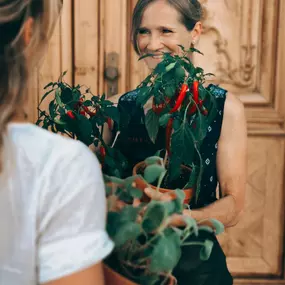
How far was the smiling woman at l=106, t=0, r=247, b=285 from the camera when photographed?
115 centimetres

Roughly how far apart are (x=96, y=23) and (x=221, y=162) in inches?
37.8

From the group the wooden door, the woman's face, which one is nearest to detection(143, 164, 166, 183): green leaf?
the woman's face

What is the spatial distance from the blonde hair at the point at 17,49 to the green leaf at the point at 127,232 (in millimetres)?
186

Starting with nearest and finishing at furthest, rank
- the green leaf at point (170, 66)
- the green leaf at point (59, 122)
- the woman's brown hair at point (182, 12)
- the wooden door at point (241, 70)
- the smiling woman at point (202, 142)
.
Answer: the green leaf at point (170, 66)
the green leaf at point (59, 122)
the smiling woman at point (202, 142)
the woman's brown hair at point (182, 12)
the wooden door at point (241, 70)

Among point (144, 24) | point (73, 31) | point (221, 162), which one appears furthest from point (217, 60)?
point (221, 162)

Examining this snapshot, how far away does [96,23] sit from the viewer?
6.54 ft

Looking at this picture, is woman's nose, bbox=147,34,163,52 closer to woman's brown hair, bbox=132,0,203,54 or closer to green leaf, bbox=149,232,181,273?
woman's brown hair, bbox=132,0,203,54

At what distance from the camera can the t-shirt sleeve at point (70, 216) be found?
585mm

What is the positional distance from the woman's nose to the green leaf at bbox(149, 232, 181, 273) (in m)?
0.79

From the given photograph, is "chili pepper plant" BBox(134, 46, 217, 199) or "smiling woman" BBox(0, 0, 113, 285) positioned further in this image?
"chili pepper plant" BBox(134, 46, 217, 199)

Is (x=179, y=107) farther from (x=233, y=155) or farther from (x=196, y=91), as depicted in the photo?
(x=233, y=155)

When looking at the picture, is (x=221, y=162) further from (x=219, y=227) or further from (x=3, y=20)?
(x=3, y=20)

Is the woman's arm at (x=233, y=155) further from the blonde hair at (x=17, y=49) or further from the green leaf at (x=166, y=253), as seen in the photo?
the blonde hair at (x=17, y=49)

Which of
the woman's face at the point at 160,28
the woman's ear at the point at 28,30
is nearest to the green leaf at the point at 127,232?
the woman's ear at the point at 28,30
